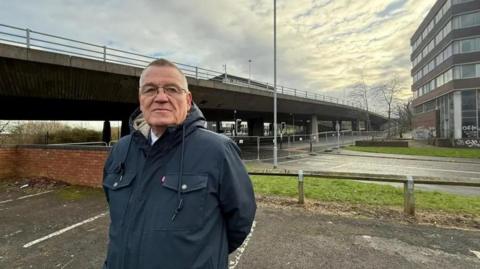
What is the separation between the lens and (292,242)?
14.4ft

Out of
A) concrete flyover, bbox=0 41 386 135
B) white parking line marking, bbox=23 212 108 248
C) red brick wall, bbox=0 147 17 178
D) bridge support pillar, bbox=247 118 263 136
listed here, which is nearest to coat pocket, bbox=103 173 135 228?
white parking line marking, bbox=23 212 108 248

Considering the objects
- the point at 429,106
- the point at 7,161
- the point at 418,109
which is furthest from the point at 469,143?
the point at 7,161

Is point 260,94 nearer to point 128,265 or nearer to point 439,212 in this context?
point 439,212

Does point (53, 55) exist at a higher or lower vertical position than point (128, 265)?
higher

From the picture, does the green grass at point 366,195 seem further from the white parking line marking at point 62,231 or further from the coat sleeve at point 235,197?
the coat sleeve at point 235,197

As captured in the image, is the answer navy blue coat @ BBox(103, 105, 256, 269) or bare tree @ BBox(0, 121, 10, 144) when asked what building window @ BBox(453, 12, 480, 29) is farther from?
bare tree @ BBox(0, 121, 10, 144)

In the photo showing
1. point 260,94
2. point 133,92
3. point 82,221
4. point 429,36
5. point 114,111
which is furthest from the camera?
point 429,36

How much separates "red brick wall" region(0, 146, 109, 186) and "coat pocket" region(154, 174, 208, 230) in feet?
25.1

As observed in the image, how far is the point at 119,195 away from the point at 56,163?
9361 millimetres

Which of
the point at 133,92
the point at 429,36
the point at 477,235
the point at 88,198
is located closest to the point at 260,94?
the point at 133,92

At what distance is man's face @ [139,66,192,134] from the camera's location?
1.80 m

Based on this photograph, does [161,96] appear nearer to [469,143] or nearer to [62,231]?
[62,231]

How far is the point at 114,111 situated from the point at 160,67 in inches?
1000

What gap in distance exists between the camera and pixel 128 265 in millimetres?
1544
